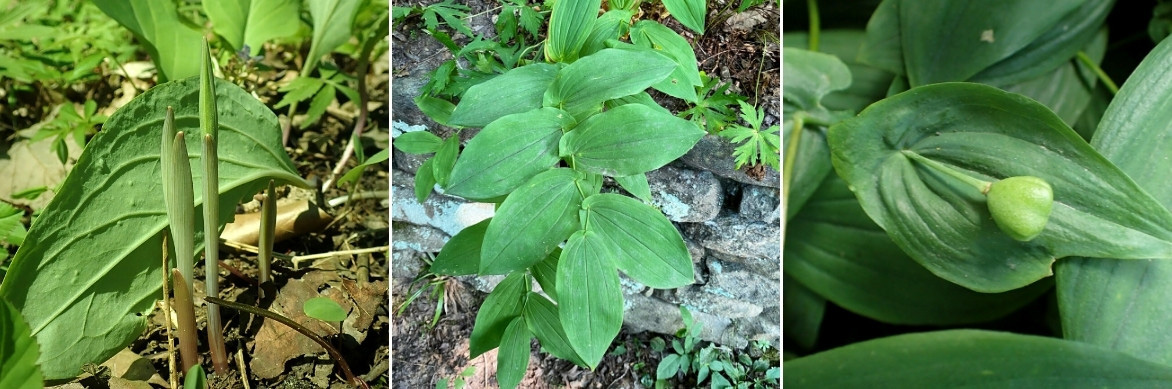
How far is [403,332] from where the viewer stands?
22.9 inches

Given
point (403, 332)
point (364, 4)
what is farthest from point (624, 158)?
point (364, 4)

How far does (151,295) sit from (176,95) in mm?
159

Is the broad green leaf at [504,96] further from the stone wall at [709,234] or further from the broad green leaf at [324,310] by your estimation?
the broad green leaf at [324,310]

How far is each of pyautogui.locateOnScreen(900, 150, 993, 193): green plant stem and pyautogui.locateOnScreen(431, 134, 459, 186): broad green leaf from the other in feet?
1.18

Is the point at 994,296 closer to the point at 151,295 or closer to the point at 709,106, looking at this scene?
the point at 709,106

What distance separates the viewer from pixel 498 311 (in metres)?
Result: 0.55

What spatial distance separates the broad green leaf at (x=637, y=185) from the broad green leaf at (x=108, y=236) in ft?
1.07

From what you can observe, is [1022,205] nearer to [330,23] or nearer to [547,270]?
[547,270]

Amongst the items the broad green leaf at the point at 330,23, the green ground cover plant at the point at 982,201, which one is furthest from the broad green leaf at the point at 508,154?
the broad green leaf at the point at 330,23

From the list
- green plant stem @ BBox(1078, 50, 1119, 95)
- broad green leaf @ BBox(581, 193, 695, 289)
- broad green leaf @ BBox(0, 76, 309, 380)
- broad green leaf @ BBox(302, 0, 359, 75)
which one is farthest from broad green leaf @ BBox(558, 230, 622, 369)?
Answer: green plant stem @ BBox(1078, 50, 1119, 95)

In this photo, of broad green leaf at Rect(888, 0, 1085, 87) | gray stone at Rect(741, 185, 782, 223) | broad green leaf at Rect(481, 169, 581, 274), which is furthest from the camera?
broad green leaf at Rect(888, 0, 1085, 87)

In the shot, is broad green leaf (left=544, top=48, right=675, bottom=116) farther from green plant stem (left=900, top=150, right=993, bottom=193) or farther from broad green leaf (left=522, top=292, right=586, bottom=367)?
green plant stem (left=900, top=150, right=993, bottom=193)

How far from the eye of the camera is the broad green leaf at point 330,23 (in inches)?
30.9

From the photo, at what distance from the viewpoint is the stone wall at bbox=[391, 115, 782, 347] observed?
0.57 meters
